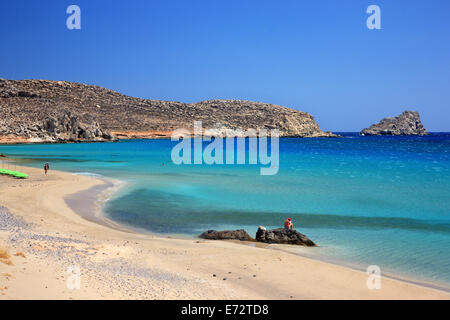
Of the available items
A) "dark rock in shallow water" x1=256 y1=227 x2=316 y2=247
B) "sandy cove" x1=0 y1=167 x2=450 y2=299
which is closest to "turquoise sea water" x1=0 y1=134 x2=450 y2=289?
"dark rock in shallow water" x1=256 y1=227 x2=316 y2=247

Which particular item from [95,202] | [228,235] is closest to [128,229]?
[228,235]

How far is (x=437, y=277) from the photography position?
7.93 metres

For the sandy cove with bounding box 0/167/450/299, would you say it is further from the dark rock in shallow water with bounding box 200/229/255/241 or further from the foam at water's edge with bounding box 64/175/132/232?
the foam at water's edge with bounding box 64/175/132/232

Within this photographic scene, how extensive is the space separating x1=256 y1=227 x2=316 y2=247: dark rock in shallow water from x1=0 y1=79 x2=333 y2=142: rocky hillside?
71.0m

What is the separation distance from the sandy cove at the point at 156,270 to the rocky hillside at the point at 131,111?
2741 inches

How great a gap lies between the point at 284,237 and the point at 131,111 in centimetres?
10430

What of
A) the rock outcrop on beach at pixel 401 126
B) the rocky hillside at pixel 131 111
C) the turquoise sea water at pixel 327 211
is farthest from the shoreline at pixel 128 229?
the rock outcrop on beach at pixel 401 126

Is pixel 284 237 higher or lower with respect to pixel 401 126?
lower

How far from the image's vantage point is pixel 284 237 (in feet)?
33.7

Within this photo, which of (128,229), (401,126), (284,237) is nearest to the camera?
(284,237)

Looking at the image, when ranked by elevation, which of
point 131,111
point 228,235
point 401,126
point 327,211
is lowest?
point 327,211

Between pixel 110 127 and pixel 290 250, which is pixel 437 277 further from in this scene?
pixel 110 127

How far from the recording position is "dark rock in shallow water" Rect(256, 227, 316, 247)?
33.1ft

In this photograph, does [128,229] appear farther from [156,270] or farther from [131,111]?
[131,111]
